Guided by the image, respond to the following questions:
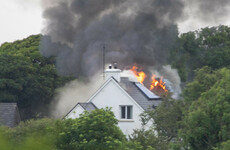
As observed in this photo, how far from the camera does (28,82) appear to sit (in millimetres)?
61219

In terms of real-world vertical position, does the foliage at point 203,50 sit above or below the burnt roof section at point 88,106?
above

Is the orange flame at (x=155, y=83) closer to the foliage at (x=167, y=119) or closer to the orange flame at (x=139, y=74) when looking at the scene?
the orange flame at (x=139, y=74)

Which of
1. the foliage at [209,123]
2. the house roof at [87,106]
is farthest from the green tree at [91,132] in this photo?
the house roof at [87,106]

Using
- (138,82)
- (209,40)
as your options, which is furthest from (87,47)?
(209,40)

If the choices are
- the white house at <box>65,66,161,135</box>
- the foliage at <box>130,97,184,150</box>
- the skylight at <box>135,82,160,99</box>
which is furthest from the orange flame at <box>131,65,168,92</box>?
the foliage at <box>130,97,184,150</box>

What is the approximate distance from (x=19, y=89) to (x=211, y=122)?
38.5 m

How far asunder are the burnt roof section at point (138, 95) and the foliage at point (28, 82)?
18629mm

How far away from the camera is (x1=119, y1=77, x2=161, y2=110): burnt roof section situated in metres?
39.7

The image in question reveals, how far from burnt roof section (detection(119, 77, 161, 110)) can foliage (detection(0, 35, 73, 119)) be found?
61.1ft

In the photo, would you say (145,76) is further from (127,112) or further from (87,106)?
(87,106)

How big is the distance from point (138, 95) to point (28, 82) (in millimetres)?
23440

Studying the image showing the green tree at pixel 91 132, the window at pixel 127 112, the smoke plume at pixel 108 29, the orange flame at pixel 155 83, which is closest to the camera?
the green tree at pixel 91 132

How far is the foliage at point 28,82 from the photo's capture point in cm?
5913

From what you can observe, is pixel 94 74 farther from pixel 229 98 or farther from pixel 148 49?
pixel 229 98
